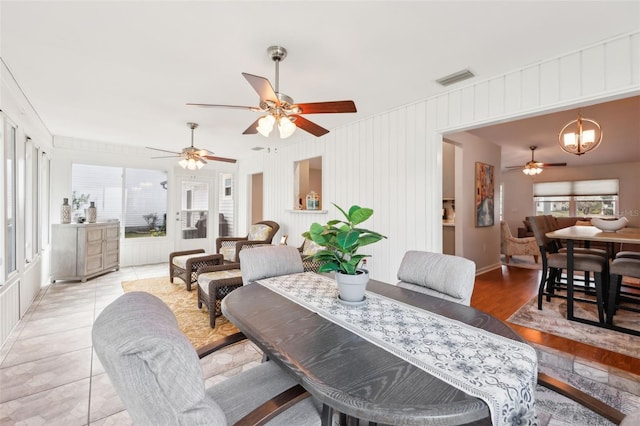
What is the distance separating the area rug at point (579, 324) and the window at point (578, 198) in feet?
22.9

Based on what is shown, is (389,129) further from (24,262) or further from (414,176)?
(24,262)

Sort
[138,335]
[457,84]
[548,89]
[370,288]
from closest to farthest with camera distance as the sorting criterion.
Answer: [138,335], [370,288], [548,89], [457,84]

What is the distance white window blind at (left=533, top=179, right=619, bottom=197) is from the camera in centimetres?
819

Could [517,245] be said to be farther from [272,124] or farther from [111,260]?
[111,260]

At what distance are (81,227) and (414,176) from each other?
525 cm

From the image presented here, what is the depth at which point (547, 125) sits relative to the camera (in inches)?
185

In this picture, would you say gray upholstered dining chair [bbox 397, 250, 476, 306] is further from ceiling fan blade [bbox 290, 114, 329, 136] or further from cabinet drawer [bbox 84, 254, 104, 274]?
cabinet drawer [bbox 84, 254, 104, 274]

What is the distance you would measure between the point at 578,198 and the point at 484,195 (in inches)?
225

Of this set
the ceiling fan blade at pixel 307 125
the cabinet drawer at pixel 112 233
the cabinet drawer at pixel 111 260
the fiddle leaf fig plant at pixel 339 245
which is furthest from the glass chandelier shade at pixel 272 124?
the cabinet drawer at pixel 111 260

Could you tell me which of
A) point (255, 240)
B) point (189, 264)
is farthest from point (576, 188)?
point (189, 264)

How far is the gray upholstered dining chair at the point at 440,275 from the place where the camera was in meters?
1.68

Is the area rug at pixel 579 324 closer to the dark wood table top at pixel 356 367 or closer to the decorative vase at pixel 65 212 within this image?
the dark wood table top at pixel 356 367

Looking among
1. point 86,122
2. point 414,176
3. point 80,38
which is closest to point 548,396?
point 414,176

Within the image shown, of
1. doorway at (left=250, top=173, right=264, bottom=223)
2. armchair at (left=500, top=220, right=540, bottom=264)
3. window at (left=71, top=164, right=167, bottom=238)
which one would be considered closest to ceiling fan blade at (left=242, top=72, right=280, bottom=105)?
window at (left=71, top=164, right=167, bottom=238)
